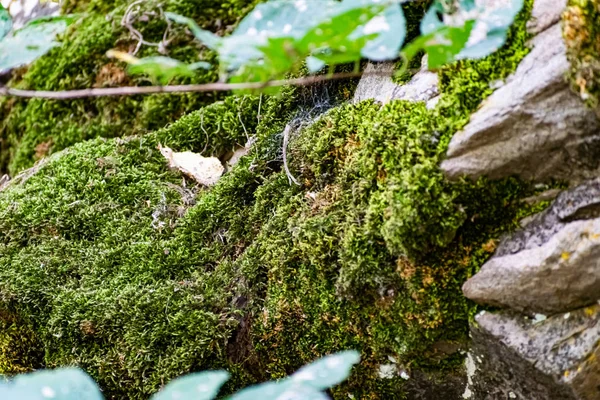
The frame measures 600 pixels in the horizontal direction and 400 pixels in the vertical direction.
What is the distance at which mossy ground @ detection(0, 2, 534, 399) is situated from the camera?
5.29 ft

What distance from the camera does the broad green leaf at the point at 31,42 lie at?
106cm

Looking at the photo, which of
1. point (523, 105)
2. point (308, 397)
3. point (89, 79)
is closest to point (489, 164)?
point (523, 105)

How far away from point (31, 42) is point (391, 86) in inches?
46.9

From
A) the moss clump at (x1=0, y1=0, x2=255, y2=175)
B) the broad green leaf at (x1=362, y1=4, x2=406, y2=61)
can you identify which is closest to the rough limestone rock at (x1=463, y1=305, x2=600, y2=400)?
the broad green leaf at (x1=362, y1=4, x2=406, y2=61)

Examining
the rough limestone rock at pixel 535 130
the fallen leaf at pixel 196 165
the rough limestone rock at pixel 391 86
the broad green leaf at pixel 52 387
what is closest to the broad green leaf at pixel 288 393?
the broad green leaf at pixel 52 387

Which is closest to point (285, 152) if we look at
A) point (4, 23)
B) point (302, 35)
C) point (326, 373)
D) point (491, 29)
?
point (491, 29)

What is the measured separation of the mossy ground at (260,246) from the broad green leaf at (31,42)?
0.93m

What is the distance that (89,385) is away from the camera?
0.71 metres

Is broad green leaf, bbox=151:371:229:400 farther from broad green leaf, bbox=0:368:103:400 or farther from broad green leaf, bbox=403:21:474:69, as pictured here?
broad green leaf, bbox=403:21:474:69

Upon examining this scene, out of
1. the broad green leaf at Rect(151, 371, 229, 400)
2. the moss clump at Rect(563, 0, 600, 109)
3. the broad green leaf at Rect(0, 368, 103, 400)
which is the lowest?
the moss clump at Rect(563, 0, 600, 109)

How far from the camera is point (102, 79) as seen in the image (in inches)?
126

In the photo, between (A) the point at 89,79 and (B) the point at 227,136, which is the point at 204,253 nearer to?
Result: (B) the point at 227,136

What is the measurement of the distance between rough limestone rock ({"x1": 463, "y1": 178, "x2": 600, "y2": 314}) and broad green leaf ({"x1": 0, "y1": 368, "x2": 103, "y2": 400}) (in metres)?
1.11

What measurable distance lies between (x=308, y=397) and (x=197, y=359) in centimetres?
136
